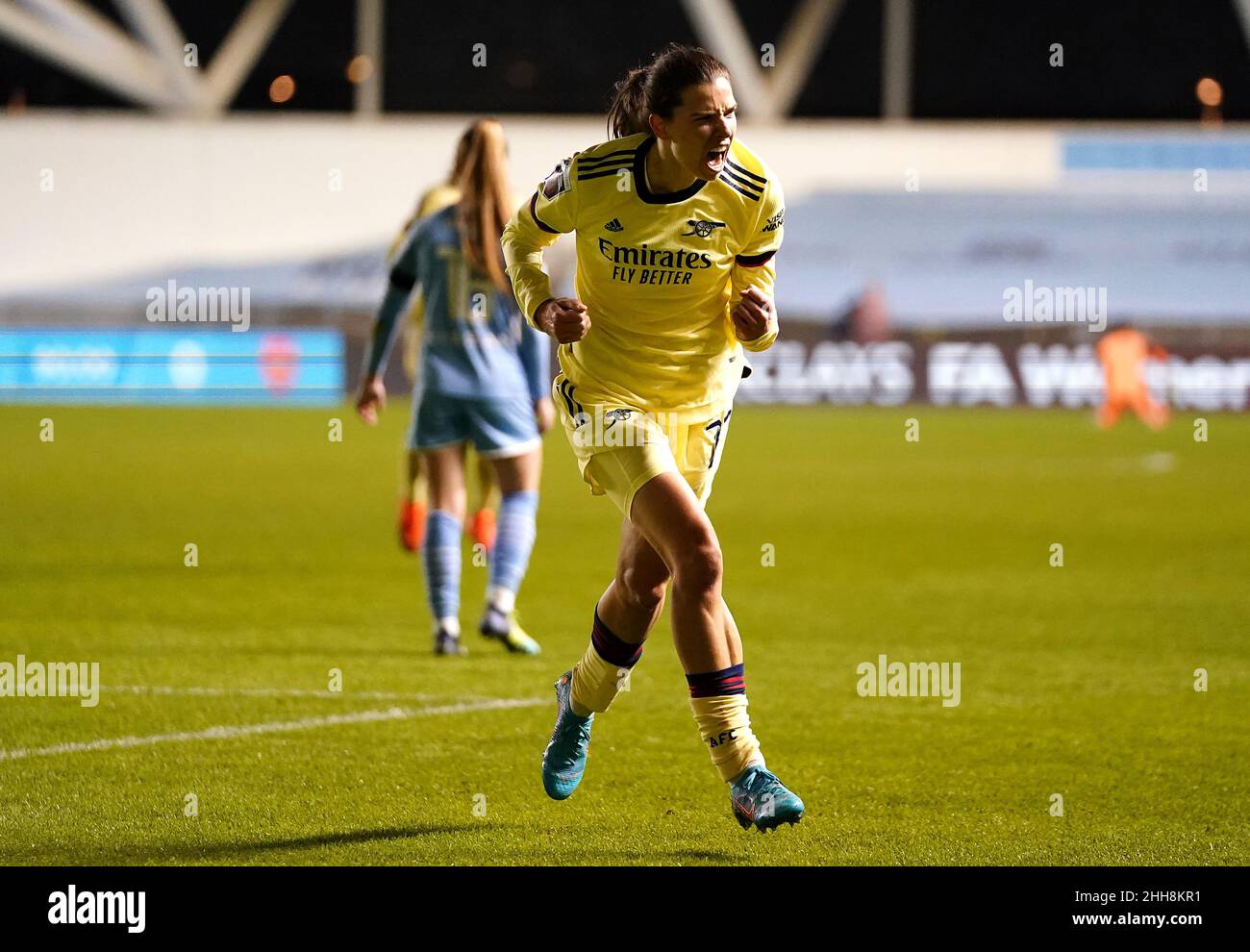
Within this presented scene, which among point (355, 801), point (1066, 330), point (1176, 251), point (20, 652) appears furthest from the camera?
point (1176, 251)

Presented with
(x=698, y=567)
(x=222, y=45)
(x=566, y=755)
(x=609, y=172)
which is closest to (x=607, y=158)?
(x=609, y=172)

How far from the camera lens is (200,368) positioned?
2859 cm

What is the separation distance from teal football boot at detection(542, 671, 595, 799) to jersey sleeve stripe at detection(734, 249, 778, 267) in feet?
4.32

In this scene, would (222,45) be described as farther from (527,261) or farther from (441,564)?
(527,261)

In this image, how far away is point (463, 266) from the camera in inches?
319

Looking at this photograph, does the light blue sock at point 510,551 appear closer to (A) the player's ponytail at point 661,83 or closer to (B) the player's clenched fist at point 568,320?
(A) the player's ponytail at point 661,83

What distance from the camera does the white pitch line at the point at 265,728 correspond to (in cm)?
605

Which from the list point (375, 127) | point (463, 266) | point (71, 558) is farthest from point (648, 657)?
point (375, 127)

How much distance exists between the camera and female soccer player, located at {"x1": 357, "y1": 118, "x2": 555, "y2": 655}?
8047 millimetres

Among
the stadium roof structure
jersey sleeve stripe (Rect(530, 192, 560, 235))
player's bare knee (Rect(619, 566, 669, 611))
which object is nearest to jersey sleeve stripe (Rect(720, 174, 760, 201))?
jersey sleeve stripe (Rect(530, 192, 560, 235))

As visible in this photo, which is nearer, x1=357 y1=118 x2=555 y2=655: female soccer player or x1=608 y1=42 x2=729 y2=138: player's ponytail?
x1=608 y1=42 x2=729 y2=138: player's ponytail

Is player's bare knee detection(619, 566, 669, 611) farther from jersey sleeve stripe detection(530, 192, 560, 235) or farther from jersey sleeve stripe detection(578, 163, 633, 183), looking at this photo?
jersey sleeve stripe detection(578, 163, 633, 183)

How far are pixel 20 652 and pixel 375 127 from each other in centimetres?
2766

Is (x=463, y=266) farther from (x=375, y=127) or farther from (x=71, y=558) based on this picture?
(x=375, y=127)
